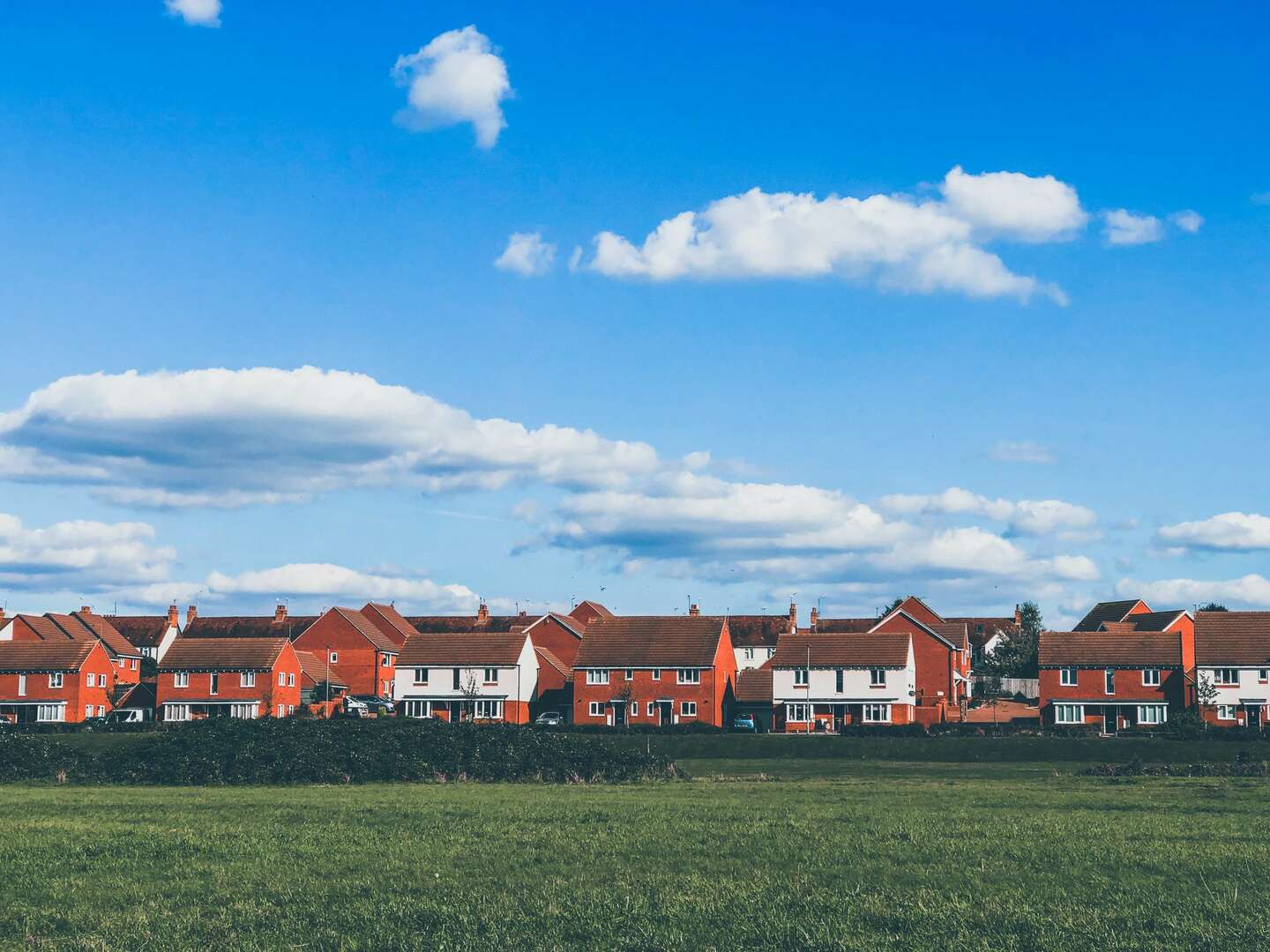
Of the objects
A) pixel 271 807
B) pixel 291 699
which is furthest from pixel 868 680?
pixel 271 807

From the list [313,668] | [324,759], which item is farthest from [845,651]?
[324,759]

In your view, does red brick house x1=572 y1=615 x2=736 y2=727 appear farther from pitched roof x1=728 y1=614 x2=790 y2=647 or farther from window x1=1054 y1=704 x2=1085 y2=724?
pitched roof x1=728 y1=614 x2=790 y2=647

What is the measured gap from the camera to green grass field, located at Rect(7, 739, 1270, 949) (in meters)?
15.8

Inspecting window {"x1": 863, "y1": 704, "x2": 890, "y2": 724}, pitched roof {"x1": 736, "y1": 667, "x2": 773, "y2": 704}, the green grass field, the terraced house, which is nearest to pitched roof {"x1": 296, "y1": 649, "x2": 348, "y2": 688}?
pitched roof {"x1": 736, "y1": 667, "x2": 773, "y2": 704}

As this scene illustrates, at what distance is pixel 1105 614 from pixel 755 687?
44321 millimetres

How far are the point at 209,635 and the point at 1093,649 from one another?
302 ft

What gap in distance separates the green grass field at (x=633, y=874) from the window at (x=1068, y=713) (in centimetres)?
6286

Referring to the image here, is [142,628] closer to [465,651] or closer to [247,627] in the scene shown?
[247,627]

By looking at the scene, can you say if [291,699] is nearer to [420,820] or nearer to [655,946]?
[420,820]

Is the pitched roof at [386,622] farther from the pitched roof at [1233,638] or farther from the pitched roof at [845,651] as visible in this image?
the pitched roof at [1233,638]

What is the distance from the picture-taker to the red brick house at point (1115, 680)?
306 feet

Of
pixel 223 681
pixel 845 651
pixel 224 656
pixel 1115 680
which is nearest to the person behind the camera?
pixel 1115 680

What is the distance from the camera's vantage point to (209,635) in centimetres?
13988

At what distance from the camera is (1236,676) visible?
9350cm
